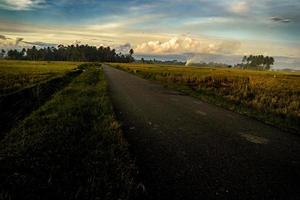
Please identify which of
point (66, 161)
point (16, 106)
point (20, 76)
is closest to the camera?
point (66, 161)

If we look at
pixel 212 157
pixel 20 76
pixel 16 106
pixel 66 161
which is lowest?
pixel 16 106

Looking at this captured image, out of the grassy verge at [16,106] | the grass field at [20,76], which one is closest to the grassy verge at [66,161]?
the grassy verge at [16,106]

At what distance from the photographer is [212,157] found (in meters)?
6.12

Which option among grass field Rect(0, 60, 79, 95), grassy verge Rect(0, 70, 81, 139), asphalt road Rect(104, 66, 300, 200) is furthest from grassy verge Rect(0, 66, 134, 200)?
grass field Rect(0, 60, 79, 95)

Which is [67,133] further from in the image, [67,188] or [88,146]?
[67,188]

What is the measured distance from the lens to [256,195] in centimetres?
450

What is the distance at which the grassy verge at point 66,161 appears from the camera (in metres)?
4.44

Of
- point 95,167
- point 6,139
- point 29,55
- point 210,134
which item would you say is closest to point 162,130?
point 210,134

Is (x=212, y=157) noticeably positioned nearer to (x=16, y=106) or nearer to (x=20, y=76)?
(x=16, y=106)

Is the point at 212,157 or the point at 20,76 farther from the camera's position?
the point at 20,76

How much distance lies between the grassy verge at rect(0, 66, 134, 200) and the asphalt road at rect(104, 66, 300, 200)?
509 mm

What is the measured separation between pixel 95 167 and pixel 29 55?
668ft

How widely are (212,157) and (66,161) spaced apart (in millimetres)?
3376

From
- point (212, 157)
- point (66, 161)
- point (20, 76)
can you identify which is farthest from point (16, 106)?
point (20, 76)
